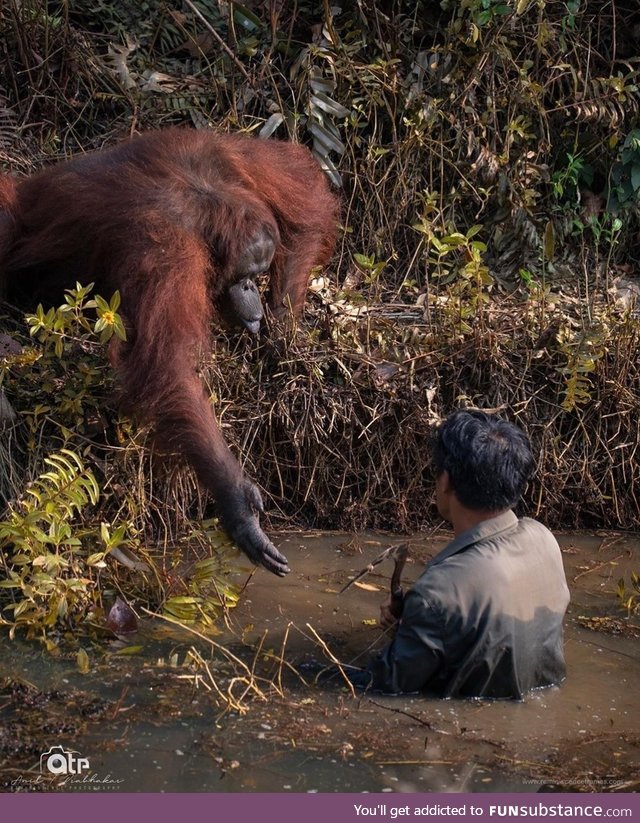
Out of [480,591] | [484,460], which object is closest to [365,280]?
[484,460]

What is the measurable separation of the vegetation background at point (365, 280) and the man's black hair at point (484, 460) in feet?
3.28

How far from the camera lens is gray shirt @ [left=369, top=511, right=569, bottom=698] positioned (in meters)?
3.25

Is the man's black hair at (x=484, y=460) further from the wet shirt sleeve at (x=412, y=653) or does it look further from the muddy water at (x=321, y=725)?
the muddy water at (x=321, y=725)

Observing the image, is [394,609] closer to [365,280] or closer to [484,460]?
[484,460]

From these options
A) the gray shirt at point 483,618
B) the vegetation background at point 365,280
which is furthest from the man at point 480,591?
the vegetation background at point 365,280

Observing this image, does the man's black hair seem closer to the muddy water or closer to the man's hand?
the man's hand

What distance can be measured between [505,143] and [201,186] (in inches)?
87.0

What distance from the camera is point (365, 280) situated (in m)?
5.24

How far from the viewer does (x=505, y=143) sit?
6020mm

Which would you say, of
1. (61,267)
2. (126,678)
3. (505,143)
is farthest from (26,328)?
(505,143)

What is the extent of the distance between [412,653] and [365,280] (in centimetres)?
230

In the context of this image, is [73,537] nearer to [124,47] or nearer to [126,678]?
[126,678]

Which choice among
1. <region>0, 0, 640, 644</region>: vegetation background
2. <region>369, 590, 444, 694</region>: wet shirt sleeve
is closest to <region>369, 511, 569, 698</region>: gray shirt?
<region>369, 590, 444, 694</region>: wet shirt sleeve

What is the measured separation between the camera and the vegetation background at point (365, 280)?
4.24m
